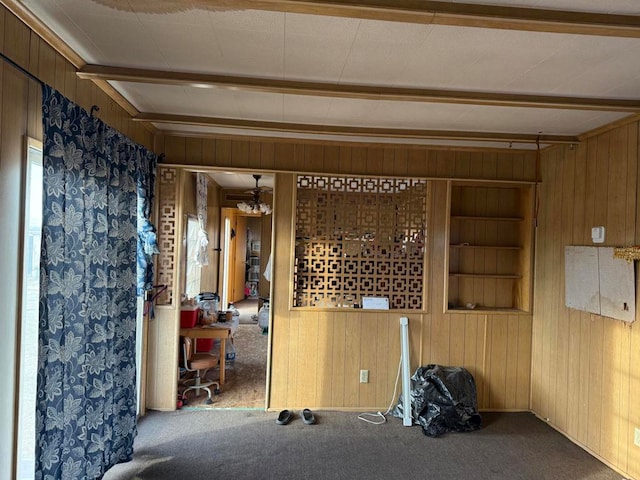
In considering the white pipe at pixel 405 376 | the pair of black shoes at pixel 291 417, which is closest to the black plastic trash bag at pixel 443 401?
the white pipe at pixel 405 376

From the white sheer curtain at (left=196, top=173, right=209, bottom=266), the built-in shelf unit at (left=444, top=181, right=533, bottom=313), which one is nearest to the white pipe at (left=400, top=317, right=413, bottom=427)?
the built-in shelf unit at (left=444, top=181, right=533, bottom=313)

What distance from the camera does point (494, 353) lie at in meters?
3.69

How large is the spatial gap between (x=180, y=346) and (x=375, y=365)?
75.7 inches

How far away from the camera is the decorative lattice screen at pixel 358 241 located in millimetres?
3639

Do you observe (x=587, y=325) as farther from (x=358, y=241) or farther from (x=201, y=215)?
(x=201, y=215)

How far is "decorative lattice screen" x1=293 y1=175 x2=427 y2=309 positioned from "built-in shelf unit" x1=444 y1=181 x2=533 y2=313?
0.47m

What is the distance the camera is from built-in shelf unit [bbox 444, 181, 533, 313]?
3.87 metres

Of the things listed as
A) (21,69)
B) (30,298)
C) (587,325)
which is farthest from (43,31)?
(587,325)

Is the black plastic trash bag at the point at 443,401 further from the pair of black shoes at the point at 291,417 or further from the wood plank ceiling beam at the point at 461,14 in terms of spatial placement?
the wood plank ceiling beam at the point at 461,14

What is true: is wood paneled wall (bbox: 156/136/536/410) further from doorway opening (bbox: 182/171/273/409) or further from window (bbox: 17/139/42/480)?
window (bbox: 17/139/42/480)

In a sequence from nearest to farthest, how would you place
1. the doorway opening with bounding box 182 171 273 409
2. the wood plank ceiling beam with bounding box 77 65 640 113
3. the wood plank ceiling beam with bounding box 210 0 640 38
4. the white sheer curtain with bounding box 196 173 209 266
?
1. the wood plank ceiling beam with bounding box 210 0 640 38
2. the wood plank ceiling beam with bounding box 77 65 640 113
3. the doorway opening with bounding box 182 171 273 409
4. the white sheer curtain with bounding box 196 173 209 266

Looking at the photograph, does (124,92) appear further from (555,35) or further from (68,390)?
(555,35)

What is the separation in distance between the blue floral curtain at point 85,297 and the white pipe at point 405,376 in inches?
85.9

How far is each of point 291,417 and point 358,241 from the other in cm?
169
